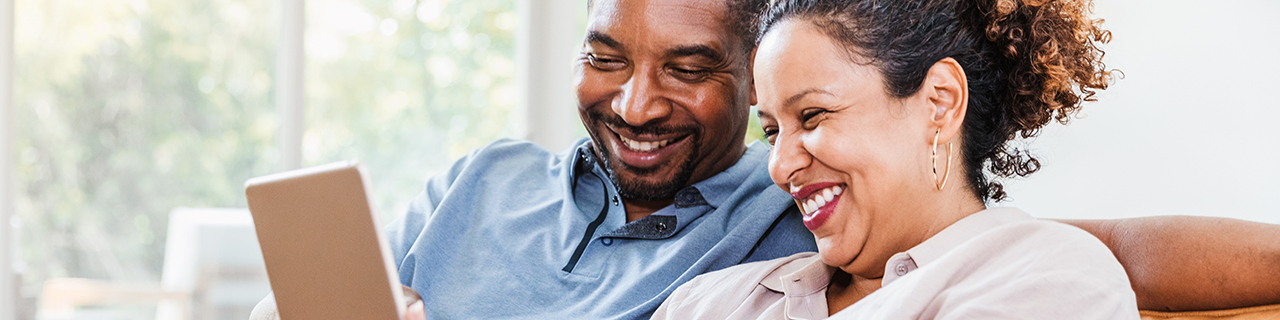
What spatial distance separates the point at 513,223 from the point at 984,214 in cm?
86

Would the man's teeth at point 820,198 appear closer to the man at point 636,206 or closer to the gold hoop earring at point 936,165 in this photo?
the gold hoop earring at point 936,165

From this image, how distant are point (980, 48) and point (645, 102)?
58 cm

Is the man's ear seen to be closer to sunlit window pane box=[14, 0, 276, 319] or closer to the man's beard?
the man's beard

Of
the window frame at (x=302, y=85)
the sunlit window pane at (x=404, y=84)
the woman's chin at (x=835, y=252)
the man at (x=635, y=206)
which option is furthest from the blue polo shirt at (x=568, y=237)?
the sunlit window pane at (x=404, y=84)

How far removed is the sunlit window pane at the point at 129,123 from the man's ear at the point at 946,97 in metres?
2.84

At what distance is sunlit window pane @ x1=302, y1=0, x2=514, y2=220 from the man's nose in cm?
232

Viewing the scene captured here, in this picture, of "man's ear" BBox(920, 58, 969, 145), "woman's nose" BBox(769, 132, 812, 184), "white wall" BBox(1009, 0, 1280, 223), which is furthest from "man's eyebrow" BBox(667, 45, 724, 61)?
"white wall" BBox(1009, 0, 1280, 223)

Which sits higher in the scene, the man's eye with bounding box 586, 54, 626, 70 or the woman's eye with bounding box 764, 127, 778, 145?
the man's eye with bounding box 586, 54, 626, 70

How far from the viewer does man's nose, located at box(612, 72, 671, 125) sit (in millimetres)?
1486

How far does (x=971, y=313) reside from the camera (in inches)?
31.4

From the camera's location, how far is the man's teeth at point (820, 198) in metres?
1.06

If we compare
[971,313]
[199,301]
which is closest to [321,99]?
[199,301]

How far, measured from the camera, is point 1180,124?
6.06 feet

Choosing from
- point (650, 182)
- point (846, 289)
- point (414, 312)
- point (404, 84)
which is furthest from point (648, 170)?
point (404, 84)
